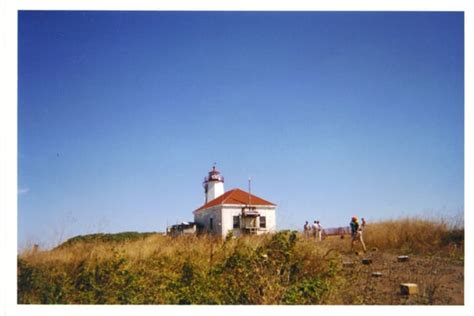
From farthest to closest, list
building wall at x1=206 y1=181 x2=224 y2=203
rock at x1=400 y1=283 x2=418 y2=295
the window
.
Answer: building wall at x1=206 y1=181 x2=224 y2=203 < the window < rock at x1=400 y1=283 x2=418 y2=295

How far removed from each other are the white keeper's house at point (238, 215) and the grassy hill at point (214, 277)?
12261 millimetres

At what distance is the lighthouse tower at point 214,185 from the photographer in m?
25.6

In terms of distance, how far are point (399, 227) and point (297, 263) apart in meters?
6.17

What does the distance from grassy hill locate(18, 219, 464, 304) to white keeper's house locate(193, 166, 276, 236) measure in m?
12.3

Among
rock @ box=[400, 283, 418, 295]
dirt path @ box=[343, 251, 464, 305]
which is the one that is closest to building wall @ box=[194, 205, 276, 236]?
dirt path @ box=[343, 251, 464, 305]

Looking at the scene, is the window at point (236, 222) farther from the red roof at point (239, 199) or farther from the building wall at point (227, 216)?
the red roof at point (239, 199)

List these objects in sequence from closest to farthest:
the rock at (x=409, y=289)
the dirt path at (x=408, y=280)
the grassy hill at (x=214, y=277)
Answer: the grassy hill at (x=214, y=277) < the dirt path at (x=408, y=280) < the rock at (x=409, y=289)

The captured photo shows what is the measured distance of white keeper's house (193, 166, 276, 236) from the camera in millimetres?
20875

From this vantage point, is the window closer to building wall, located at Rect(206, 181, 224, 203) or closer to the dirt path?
building wall, located at Rect(206, 181, 224, 203)

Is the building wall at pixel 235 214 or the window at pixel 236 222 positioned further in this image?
the window at pixel 236 222

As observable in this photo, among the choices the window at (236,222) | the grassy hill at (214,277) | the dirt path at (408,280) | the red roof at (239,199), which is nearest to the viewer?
the grassy hill at (214,277)

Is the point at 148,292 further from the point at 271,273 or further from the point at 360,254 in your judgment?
the point at 360,254

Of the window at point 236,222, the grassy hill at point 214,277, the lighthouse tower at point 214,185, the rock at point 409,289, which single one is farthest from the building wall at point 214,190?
the rock at point 409,289
